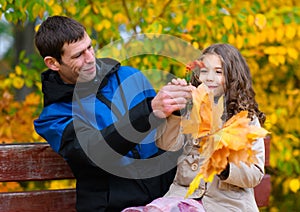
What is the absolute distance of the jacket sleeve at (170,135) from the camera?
2559 millimetres

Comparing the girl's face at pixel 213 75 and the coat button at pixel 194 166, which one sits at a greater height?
the girl's face at pixel 213 75

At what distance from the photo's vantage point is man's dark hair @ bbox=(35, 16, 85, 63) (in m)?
2.82

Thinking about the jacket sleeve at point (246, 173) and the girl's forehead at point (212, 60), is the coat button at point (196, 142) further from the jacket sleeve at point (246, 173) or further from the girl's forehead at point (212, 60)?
the girl's forehead at point (212, 60)

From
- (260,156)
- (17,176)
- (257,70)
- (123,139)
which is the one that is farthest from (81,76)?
(257,70)

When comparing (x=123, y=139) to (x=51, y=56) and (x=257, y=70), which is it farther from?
(x=257, y=70)

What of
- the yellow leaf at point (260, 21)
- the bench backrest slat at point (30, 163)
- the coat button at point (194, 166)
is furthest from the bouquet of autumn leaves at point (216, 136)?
the yellow leaf at point (260, 21)

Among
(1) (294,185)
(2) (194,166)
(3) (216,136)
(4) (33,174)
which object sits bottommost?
(1) (294,185)

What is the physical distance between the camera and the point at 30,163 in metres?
3.09

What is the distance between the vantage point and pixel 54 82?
287 cm

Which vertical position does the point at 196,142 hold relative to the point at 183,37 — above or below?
below

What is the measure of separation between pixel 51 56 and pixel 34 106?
1501 mm

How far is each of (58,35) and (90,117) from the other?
1.28 ft

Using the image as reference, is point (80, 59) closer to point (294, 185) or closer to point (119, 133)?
point (119, 133)

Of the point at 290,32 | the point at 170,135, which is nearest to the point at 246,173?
the point at 170,135
